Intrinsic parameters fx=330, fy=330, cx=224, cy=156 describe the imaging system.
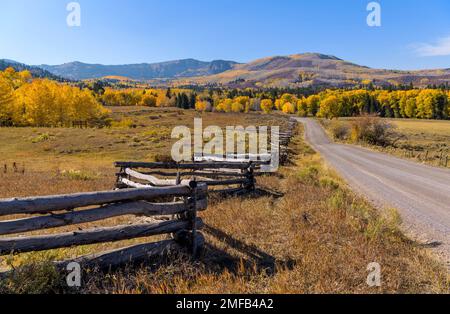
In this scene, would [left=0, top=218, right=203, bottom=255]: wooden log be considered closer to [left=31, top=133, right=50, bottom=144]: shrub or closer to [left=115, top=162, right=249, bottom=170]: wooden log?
[left=115, top=162, right=249, bottom=170]: wooden log

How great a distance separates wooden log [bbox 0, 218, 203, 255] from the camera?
500 cm

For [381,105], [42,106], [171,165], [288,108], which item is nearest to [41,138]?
[42,106]

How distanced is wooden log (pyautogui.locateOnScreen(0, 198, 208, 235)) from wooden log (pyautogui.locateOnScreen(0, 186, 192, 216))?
0.13 meters

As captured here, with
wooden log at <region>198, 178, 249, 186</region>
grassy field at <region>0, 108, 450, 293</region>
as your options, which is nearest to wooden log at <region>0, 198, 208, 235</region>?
grassy field at <region>0, 108, 450, 293</region>

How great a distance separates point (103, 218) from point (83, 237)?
0.43 metres

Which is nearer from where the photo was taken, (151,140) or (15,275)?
(15,275)

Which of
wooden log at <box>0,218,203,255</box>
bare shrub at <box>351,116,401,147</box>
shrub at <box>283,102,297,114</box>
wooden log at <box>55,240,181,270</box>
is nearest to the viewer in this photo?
wooden log at <box>0,218,203,255</box>

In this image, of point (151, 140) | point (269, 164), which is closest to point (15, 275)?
point (269, 164)

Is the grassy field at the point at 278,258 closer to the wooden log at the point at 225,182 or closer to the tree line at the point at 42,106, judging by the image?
the wooden log at the point at 225,182

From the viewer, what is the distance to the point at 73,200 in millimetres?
5367

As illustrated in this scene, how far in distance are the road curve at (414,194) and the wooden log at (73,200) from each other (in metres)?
5.74
